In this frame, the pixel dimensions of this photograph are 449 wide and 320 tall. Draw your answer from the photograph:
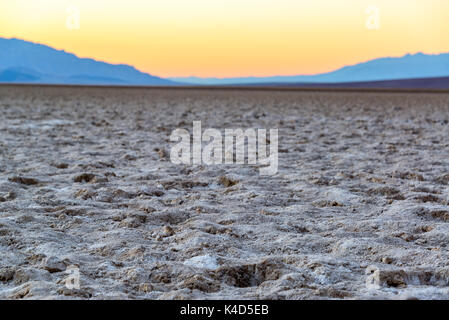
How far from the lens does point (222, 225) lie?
3666 mm

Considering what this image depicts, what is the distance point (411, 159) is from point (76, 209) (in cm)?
402

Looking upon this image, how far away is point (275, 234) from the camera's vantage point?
3.47 metres

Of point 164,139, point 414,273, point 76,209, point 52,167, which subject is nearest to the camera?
point 414,273

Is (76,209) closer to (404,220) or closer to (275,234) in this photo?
(275,234)

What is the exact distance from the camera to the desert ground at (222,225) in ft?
8.82

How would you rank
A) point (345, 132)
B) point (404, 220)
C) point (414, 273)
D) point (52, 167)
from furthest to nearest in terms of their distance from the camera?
point (345, 132), point (52, 167), point (404, 220), point (414, 273)

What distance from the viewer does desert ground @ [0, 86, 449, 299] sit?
269 cm

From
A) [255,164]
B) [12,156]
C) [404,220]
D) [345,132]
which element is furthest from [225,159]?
[345,132]
